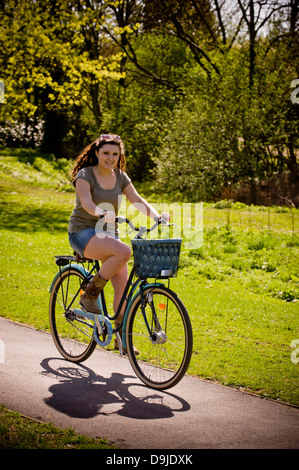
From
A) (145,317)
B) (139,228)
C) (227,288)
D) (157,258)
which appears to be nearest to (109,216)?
(139,228)

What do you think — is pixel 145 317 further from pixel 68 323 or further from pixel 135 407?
pixel 68 323

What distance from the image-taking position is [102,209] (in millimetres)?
4438

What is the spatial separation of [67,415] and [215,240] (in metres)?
7.39

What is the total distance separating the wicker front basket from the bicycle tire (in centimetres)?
102

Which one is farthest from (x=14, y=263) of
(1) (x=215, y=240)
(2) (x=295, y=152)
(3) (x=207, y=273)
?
(2) (x=295, y=152)

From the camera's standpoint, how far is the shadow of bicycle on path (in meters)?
3.87

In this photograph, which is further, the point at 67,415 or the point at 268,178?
the point at 268,178

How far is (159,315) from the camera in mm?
4219

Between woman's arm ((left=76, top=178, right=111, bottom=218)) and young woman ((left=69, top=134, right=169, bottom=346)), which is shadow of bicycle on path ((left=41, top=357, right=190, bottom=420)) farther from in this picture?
woman's arm ((left=76, top=178, right=111, bottom=218))

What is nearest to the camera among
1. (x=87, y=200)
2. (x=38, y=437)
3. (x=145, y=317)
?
(x=38, y=437)

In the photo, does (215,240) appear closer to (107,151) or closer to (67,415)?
(107,151)

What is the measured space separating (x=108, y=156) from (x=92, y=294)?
3.87ft

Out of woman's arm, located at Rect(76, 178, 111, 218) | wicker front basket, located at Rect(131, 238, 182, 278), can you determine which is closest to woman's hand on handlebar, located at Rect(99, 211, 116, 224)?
woman's arm, located at Rect(76, 178, 111, 218)

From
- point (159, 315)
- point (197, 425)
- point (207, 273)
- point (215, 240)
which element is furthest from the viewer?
point (215, 240)
